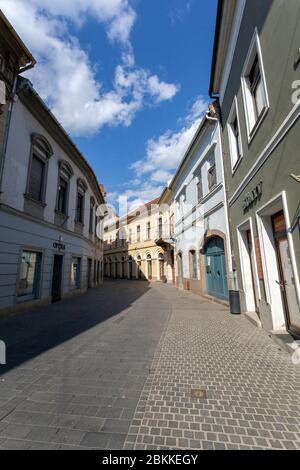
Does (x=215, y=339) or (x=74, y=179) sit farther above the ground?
→ (x=74, y=179)

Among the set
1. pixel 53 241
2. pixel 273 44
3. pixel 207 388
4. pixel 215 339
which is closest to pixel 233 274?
pixel 215 339

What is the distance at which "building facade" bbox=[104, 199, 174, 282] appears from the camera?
77.7 ft

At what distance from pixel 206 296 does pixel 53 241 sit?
8.21m

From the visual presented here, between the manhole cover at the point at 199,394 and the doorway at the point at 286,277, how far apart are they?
2842mm

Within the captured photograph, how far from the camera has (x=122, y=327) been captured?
6.23m

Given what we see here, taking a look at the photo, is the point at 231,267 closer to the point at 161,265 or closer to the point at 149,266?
the point at 161,265

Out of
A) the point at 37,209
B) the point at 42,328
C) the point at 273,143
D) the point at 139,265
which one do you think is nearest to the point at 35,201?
the point at 37,209

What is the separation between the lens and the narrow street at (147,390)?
7.05ft

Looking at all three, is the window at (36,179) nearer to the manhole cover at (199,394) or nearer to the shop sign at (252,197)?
the shop sign at (252,197)

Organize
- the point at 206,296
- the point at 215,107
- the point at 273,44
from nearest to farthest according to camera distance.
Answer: the point at 273,44 → the point at 215,107 → the point at 206,296

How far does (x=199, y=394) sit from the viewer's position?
2.89 meters

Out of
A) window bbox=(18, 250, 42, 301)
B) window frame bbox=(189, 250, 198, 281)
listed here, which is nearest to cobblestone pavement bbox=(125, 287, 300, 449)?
window bbox=(18, 250, 42, 301)

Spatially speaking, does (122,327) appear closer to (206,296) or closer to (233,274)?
(233,274)
